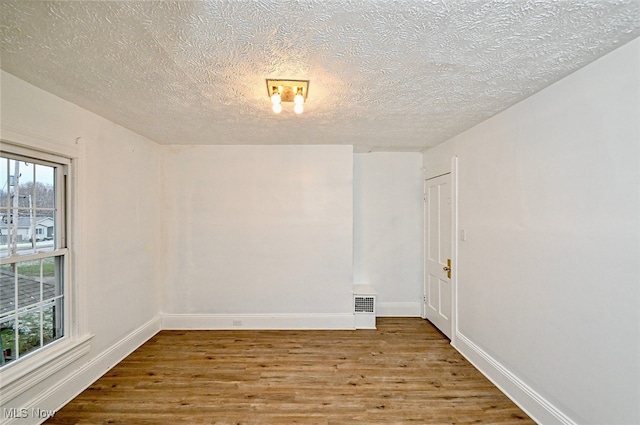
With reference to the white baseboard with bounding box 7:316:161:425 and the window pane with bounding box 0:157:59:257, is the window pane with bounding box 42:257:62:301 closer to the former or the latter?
the window pane with bounding box 0:157:59:257

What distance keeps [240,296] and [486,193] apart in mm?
3073

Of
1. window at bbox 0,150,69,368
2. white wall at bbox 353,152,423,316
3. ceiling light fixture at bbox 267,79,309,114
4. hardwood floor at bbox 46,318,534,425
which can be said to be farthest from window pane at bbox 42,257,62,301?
white wall at bbox 353,152,423,316

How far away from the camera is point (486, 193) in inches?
104

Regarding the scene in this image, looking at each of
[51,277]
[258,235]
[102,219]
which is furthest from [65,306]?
[258,235]

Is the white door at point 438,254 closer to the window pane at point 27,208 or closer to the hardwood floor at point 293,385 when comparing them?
the hardwood floor at point 293,385

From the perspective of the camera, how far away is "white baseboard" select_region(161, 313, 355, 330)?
12.0ft

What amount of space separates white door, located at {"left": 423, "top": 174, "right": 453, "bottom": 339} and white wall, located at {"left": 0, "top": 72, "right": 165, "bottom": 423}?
3.55m

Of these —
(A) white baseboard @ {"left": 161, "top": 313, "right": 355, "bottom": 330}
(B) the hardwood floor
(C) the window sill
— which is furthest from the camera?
(A) white baseboard @ {"left": 161, "top": 313, "right": 355, "bottom": 330}

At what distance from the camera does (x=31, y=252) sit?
2.05m

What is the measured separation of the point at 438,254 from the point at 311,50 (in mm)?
2959

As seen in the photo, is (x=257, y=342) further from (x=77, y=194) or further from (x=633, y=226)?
(x=633, y=226)

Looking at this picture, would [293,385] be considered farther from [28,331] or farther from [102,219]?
[102,219]

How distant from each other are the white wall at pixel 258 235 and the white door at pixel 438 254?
109 centimetres

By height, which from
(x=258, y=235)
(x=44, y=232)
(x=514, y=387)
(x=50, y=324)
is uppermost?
(x=44, y=232)
